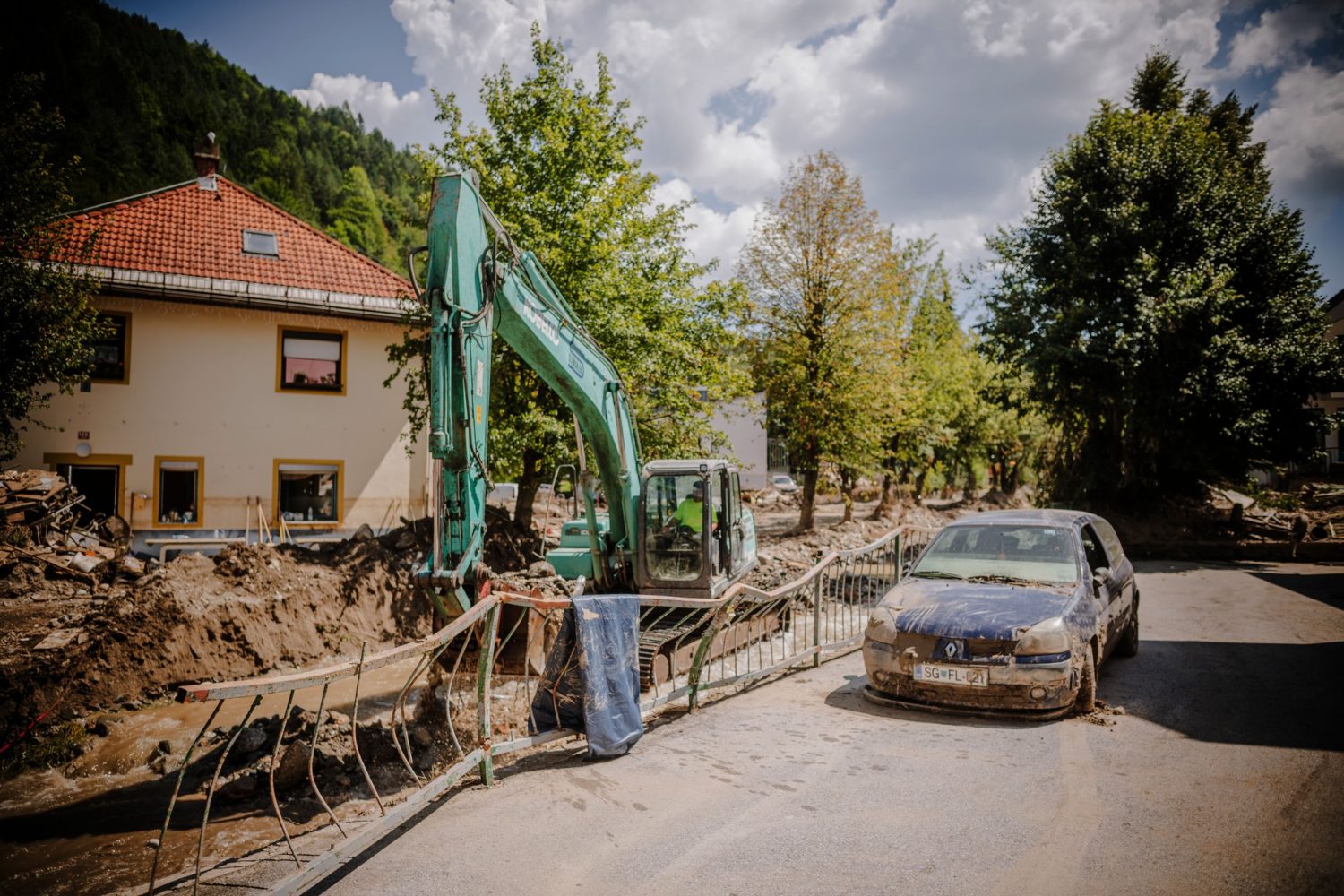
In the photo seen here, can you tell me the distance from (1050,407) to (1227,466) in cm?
453

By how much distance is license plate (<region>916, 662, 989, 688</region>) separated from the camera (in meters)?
5.96

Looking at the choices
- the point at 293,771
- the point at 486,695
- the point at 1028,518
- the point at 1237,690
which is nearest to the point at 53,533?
the point at 293,771

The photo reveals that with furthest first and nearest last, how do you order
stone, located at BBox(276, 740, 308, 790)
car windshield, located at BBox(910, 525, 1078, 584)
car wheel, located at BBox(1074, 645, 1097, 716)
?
car windshield, located at BBox(910, 525, 1078, 584), car wheel, located at BBox(1074, 645, 1097, 716), stone, located at BBox(276, 740, 308, 790)

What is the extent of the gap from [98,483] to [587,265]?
1205 cm

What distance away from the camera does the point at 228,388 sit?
16.8 metres

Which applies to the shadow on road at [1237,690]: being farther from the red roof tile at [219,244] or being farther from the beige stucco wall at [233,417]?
the red roof tile at [219,244]

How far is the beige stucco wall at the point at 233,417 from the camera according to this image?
1591cm

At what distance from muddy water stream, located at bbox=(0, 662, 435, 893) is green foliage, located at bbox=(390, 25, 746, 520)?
23.2 feet

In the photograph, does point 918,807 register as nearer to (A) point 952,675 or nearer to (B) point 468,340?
(A) point 952,675

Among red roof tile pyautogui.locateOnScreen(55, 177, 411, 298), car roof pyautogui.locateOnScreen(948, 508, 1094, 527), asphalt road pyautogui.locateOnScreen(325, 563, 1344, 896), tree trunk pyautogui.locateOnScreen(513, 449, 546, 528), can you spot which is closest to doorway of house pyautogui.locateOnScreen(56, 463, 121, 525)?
red roof tile pyautogui.locateOnScreen(55, 177, 411, 298)

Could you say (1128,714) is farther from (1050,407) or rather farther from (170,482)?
(170,482)

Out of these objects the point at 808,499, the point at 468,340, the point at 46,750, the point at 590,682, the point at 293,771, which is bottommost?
the point at 46,750

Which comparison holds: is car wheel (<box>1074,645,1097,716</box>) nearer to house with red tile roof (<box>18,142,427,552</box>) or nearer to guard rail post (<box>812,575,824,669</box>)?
guard rail post (<box>812,575,824,669</box>)

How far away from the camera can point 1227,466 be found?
19.3m
